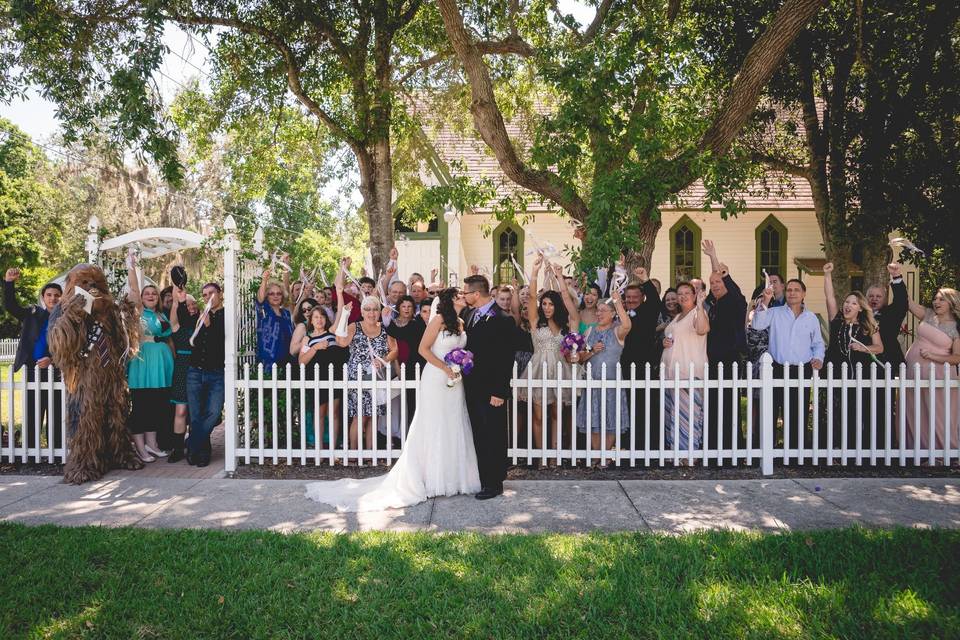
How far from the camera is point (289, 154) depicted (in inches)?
655

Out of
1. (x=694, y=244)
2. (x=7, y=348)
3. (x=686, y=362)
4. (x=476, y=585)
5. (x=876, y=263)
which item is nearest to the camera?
(x=476, y=585)

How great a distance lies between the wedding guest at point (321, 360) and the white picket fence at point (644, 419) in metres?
0.07

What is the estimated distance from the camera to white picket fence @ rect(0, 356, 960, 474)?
7.47 m

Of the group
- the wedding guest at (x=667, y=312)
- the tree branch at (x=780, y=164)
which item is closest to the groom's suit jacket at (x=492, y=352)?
the wedding guest at (x=667, y=312)

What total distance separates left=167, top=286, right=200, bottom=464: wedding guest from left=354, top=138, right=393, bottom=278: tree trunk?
450 centimetres

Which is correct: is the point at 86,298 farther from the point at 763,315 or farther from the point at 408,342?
the point at 763,315

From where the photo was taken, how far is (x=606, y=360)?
8.04m

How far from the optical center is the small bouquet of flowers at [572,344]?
763 cm

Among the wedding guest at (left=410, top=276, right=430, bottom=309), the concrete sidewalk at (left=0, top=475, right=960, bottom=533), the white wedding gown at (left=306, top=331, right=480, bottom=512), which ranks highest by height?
the wedding guest at (left=410, top=276, right=430, bottom=309)

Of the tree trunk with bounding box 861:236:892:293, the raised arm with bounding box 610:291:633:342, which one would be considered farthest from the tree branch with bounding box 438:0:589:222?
the tree trunk with bounding box 861:236:892:293

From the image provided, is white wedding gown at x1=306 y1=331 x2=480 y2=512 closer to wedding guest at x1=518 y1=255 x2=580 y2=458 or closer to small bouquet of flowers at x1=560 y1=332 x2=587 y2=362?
wedding guest at x1=518 y1=255 x2=580 y2=458

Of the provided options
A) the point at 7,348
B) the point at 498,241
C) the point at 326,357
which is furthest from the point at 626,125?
the point at 7,348

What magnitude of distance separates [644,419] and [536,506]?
228 cm

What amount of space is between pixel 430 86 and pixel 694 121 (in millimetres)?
7574
